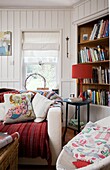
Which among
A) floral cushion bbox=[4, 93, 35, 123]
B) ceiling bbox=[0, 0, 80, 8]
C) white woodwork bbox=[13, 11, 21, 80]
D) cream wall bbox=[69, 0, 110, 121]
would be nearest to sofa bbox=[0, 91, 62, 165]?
floral cushion bbox=[4, 93, 35, 123]

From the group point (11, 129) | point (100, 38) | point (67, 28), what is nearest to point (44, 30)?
point (67, 28)

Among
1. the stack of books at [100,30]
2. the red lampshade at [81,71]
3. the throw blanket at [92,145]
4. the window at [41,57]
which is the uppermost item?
the stack of books at [100,30]

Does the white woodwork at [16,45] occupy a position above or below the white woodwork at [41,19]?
below

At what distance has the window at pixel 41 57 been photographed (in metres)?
4.66

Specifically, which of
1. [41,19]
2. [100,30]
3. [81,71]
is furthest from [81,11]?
[81,71]

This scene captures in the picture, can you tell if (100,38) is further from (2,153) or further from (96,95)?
(2,153)

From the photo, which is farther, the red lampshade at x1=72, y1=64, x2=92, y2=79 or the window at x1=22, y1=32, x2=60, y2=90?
the window at x1=22, y1=32, x2=60, y2=90

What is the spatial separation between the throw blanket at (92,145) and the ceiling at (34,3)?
10.1ft

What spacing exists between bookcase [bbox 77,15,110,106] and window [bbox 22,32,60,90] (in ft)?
1.90

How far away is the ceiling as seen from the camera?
4.27m

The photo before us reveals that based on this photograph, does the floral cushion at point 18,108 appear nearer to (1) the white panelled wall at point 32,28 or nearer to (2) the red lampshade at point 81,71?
(2) the red lampshade at point 81,71

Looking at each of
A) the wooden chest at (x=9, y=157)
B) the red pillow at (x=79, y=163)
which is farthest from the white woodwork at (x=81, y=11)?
the red pillow at (x=79, y=163)

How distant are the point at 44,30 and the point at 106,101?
1.99 metres

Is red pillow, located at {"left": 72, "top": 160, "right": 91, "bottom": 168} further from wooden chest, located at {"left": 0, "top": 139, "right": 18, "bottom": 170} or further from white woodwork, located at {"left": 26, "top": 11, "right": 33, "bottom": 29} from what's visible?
white woodwork, located at {"left": 26, "top": 11, "right": 33, "bottom": 29}
